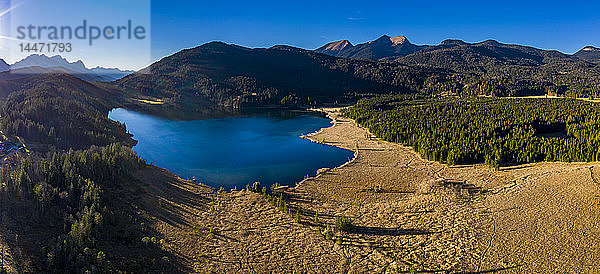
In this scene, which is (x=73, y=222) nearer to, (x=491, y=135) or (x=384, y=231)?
(x=384, y=231)

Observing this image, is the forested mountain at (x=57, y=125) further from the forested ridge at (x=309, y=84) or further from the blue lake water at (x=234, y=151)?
the forested ridge at (x=309, y=84)

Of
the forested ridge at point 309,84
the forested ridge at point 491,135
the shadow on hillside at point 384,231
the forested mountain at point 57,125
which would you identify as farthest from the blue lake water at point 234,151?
the forested ridge at point 309,84

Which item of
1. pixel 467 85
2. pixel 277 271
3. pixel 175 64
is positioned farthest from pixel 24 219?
pixel 175 64

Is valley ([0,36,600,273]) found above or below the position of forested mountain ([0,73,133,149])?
below

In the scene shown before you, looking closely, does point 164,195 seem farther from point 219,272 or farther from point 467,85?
point 467,85

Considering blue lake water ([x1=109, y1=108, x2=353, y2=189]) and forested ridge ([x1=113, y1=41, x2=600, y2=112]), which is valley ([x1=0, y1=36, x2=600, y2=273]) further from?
forested ridge ([x1=113, y1=41, x2=600, y2=112])

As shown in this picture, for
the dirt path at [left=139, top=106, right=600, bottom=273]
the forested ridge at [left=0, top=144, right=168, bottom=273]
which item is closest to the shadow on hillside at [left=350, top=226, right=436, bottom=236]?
the dirt path at [left=139, top=106, right=600, bottom=273]
